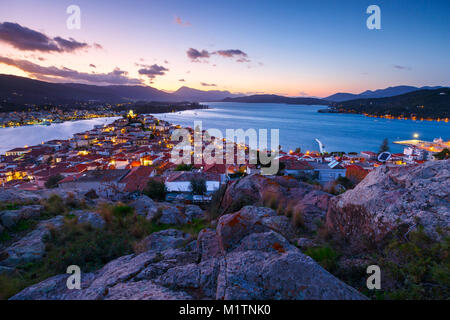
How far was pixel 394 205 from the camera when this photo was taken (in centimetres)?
302

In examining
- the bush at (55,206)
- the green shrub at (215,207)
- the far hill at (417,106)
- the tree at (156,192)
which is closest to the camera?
the bush at (55,206)

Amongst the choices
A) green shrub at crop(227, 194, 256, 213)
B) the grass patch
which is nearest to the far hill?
green shrub at crop(227, 194, 256, 213)

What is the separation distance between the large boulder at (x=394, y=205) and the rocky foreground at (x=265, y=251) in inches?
0.4

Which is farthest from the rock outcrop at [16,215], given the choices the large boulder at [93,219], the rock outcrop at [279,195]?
the rock outcrop at [279,195]

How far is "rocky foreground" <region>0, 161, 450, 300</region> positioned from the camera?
208 cm

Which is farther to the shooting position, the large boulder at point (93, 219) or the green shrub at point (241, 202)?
the green shrub at point (241, 202)

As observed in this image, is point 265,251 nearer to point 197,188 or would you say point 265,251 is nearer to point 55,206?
point 55,206

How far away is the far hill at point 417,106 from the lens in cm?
10888

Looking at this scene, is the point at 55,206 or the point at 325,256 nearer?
the point at 325,256

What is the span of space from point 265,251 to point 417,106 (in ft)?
525

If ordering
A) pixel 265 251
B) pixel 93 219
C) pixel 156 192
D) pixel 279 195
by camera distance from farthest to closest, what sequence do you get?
pixel 156 192, pixel 279 195, pixel 93 219, pixel 265 251

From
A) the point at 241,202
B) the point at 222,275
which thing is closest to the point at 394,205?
the point at 222,275

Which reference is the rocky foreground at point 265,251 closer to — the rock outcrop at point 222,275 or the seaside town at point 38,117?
the rock outcrop at point 222,275
